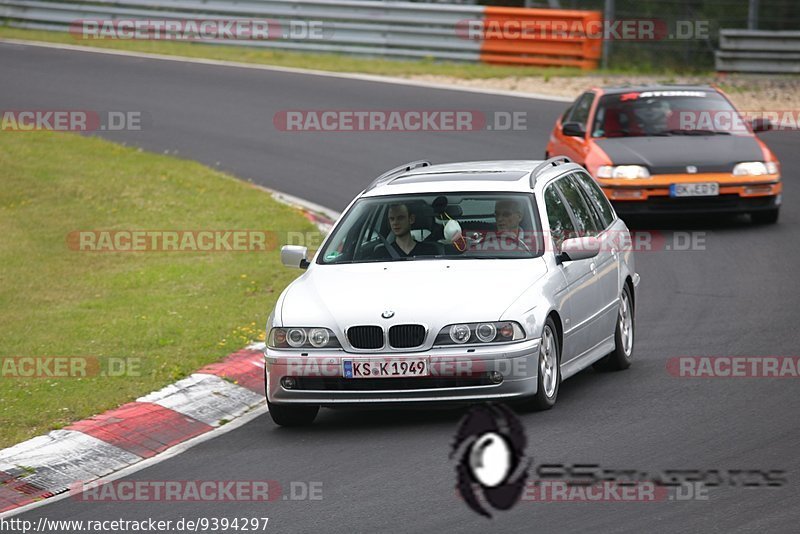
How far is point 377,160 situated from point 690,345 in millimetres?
10396

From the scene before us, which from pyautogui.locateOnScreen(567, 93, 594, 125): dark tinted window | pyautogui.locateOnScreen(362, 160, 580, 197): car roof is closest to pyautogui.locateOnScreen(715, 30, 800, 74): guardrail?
pyautogui.locateOnScreen(567, 93, 594, 125): dark tinted window

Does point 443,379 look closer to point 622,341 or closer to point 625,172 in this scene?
point 622,341

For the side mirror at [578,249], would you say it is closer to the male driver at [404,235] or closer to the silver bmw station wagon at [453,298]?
the silver bmw station wagon at [453,298]

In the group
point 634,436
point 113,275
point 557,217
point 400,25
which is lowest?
point 113,275

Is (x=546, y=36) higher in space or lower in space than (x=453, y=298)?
lower

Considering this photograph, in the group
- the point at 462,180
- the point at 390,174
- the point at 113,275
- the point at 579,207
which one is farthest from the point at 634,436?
the point at 113,275

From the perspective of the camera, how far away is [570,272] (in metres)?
9.95

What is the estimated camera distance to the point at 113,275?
48.1 ft

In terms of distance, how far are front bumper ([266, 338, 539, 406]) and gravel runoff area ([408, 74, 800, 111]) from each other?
1773 centimetres

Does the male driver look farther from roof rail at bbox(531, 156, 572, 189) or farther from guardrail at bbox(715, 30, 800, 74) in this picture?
guardrail at bbox(715, 30, 800, 74)

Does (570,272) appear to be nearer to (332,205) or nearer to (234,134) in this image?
(332,205)

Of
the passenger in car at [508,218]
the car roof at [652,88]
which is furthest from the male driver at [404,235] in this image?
the car roof at [652,88]

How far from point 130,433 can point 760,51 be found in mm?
22206

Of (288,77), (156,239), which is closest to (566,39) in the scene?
(288,77)
